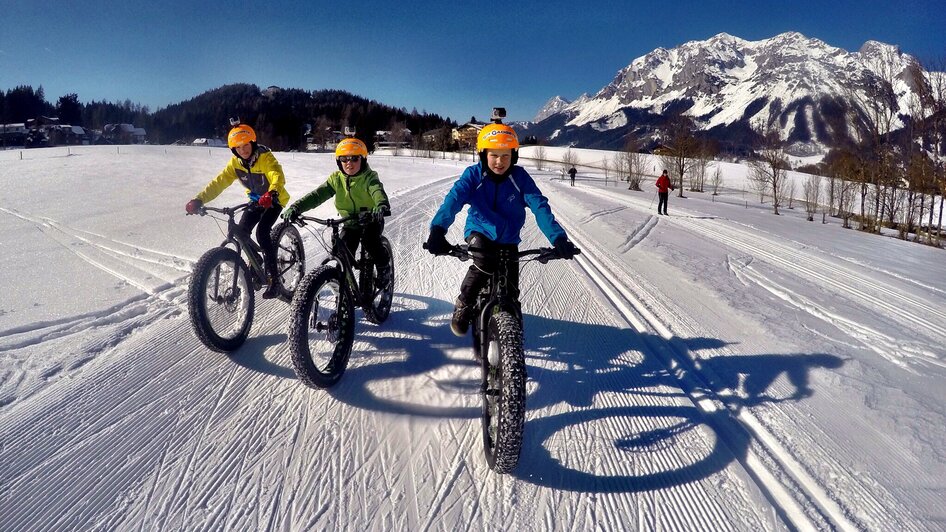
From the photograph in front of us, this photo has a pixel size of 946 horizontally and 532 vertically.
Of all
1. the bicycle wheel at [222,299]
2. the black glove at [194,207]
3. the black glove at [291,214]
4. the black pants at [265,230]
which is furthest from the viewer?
the black pants at [265,230]

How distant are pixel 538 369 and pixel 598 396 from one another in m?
0.56

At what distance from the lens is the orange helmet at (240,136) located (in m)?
4.48

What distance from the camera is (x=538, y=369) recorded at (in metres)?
3.69

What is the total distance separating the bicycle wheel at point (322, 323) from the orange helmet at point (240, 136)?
7.33ft

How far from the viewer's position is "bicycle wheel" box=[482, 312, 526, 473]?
2.19 metres

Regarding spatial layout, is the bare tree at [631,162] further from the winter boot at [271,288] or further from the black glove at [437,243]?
the black glove at [437,243]

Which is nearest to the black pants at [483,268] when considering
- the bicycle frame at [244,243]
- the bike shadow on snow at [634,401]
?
the bike shadow on snow at [634,401]

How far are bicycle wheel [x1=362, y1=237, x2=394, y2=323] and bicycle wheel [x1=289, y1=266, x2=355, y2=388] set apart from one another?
67 centimetres

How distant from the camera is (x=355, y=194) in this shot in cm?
422

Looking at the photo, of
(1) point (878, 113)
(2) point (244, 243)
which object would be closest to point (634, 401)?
(2) point (244, 243)

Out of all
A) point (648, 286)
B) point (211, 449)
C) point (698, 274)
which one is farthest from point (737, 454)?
point (698, 274)

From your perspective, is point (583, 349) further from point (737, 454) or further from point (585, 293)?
point (585, 293)

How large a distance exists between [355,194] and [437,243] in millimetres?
1824

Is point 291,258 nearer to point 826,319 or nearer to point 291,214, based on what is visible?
point 291,214
